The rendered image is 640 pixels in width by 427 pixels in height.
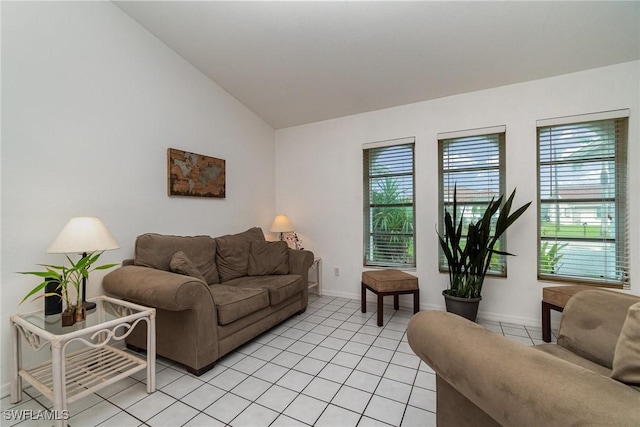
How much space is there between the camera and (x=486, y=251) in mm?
2422

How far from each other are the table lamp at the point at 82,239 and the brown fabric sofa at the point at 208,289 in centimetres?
33

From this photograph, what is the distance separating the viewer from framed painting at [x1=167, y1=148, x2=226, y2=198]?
105 inches

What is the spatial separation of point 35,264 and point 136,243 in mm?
600

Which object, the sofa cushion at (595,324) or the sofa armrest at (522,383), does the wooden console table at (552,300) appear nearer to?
the sofa cushion at (595,324)

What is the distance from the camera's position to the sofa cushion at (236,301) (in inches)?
78.7

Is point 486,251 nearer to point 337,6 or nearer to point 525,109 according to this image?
point 525,109

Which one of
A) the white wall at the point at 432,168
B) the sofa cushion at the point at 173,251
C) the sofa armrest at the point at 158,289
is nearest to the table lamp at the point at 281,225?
the white wall at the point at 432,168

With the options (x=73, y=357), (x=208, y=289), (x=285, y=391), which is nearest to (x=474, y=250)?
(x=285, y=391)

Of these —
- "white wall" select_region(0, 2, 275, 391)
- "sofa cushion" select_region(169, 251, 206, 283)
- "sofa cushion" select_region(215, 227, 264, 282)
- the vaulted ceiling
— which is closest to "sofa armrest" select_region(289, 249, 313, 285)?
"sofa cushion" select_region(215, 227, 264, 282)

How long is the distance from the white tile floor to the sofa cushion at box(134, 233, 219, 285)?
0.77m

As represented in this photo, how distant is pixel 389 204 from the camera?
3.44 meters

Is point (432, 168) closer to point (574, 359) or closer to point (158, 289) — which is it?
point (574, 359)

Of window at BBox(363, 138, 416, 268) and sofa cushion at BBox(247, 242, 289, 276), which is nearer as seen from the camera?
sofa cushion at BBox(247, 242, 289, 276)

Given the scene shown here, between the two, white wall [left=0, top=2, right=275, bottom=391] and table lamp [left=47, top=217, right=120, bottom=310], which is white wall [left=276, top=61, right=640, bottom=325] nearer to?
white wall [left=0, top=2, right=275, bottom=391]
